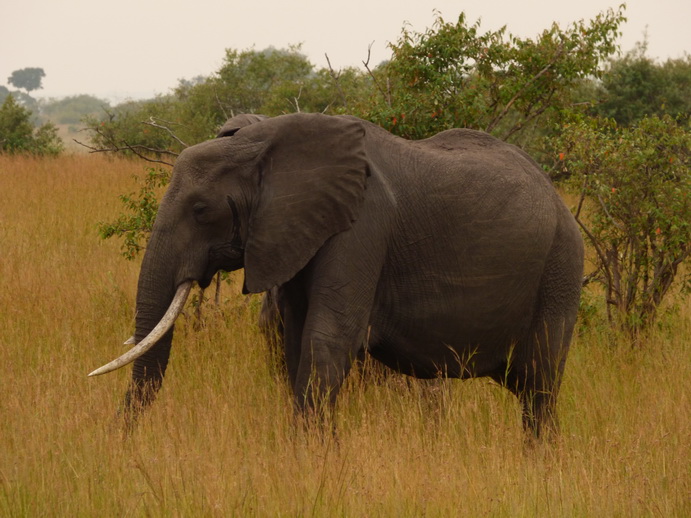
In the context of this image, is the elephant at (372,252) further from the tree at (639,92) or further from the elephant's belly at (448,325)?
the tree at (639,92)

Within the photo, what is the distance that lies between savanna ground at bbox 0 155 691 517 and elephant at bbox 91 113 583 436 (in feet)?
1.04

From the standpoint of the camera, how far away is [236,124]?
205 inches

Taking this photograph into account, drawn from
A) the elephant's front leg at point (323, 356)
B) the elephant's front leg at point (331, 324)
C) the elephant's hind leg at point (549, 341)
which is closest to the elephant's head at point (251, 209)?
the elephant's front leg at point (331, 324)

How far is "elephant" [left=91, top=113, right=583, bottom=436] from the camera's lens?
463 centimetres

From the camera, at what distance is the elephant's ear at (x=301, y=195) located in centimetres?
464

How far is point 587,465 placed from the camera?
4.62 metres

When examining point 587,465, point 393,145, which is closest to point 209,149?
point 393,145

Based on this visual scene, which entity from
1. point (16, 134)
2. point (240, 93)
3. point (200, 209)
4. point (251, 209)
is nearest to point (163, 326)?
point (200, 209)

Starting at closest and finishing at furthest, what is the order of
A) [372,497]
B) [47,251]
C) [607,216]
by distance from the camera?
[372,497]
[607,216]
[47,251]

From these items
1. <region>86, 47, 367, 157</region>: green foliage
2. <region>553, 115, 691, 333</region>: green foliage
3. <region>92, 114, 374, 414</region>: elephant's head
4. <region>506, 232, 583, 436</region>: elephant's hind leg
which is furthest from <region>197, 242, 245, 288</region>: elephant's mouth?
<region>86, 47, 367, 157</region>: green foliage

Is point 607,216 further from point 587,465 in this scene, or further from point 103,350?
point 103,350

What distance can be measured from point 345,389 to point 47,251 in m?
5.37

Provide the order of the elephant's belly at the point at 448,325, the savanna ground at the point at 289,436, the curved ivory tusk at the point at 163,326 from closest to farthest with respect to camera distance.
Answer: the savanna ground at the point at 289,436 → the curved ivory tusk at the point at 163,326 → the elephant's belly at the point at 448,325

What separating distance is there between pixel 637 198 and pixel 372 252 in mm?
3313
